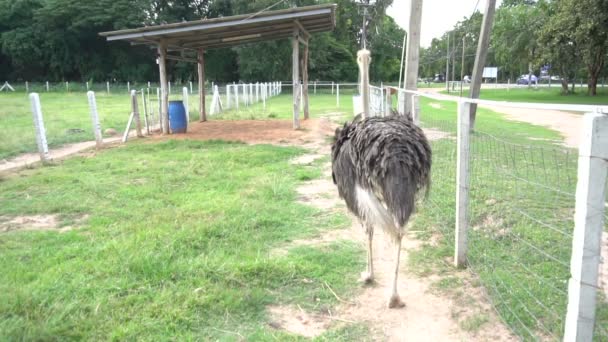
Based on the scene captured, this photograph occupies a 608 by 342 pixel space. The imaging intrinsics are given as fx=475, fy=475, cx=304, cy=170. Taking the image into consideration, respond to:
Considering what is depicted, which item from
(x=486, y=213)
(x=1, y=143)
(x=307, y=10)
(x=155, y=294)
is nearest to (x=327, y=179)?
(x=486, y=213)

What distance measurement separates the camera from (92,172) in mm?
7754

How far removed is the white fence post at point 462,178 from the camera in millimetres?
3740

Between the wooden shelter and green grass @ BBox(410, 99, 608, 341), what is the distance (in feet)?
22.2

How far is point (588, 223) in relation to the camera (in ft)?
6.20

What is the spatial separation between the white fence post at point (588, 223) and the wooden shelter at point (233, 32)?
10.8 metres

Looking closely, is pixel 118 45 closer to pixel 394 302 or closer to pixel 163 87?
pixel 163 87

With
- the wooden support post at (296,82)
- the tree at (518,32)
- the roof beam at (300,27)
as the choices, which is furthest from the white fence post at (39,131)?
the tree at (518,32)

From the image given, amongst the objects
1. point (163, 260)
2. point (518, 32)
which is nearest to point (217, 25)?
point (163, 260)

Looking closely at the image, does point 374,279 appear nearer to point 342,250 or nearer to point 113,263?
point 342,250

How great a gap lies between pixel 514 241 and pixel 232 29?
11.0 metres

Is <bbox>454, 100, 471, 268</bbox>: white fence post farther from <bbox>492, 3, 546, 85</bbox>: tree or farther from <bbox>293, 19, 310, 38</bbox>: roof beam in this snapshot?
<bbox>492, 3, 546, 85</bbox>: tree

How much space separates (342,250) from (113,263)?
77.6 inches

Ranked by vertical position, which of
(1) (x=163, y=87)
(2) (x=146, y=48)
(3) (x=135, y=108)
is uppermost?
(2) (x=146, y=48)

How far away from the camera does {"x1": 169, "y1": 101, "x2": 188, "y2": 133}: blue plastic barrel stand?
1316 cm
